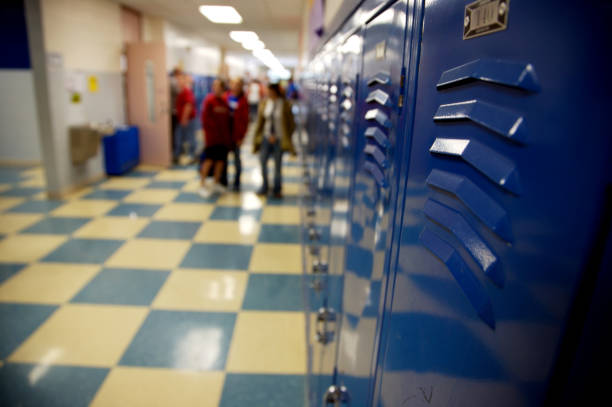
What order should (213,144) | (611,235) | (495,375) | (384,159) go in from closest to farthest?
(611,235) → (495,375) → (384,159) → (213,144)

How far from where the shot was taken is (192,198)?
5.37 meters

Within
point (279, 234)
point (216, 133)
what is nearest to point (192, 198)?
point (216, 133)

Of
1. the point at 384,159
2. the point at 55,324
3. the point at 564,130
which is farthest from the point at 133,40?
the point at 564,130

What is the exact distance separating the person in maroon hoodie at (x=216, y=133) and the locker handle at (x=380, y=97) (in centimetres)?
452

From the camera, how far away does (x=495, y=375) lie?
1.29 feet

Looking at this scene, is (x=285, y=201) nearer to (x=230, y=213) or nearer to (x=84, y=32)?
(x=230, y=213)

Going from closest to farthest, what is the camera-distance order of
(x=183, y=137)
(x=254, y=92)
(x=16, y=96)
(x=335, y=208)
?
(x=335, y=208), (x=16, y=96), (x=183, y=137), (x=254, y=92)

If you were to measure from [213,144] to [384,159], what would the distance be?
481 centimetres

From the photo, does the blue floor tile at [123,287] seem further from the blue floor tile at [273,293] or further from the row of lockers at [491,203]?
the row of lockers at [491,203]

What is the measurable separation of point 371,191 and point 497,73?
1.87 feet

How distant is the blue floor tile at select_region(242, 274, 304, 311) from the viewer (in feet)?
9.29

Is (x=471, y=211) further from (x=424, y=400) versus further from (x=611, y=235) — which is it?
(x=424, y=400)

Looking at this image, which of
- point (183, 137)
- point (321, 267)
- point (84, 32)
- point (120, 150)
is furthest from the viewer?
point (183, 137)

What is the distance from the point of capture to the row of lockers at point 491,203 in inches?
11.9
